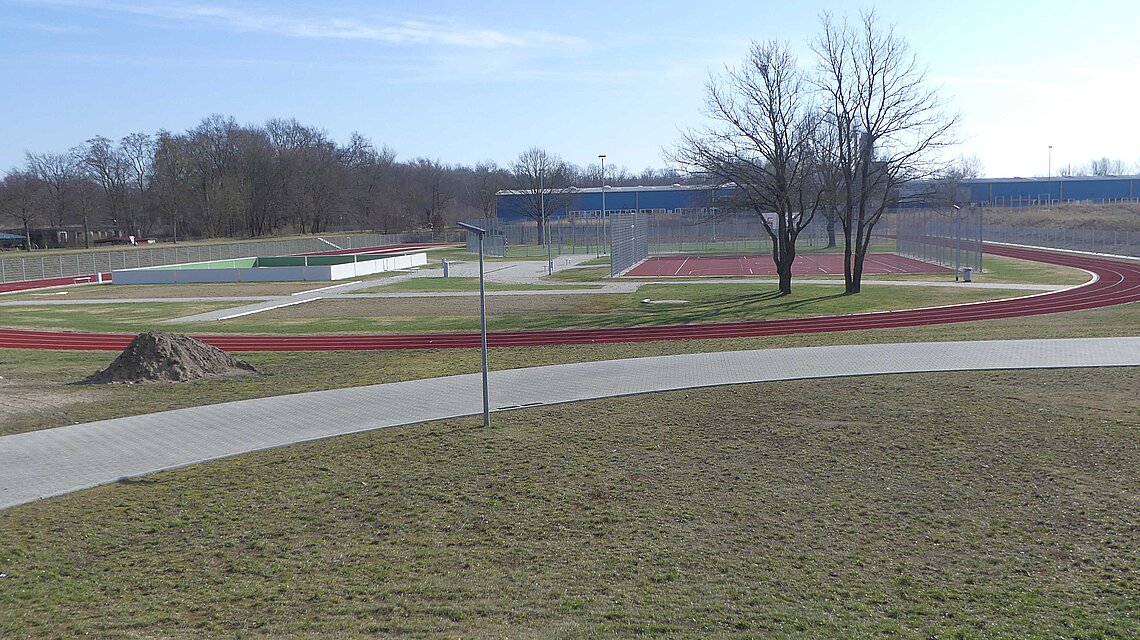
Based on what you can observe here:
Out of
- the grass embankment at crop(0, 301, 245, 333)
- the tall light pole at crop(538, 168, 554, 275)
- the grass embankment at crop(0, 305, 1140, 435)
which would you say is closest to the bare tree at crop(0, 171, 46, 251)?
the tall light pole at crop(538, 168, 554, 275)

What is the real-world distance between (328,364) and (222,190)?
276ft

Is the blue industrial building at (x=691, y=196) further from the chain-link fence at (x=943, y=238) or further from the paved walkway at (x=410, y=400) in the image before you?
the paved walkway at (x=410, y=400)

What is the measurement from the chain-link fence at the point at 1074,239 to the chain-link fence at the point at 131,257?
5974 cm

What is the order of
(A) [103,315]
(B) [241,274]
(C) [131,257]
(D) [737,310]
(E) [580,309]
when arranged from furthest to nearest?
(C) [131,257] < (B) [241,274] < (A) [103,315] < (E) [580,309] < (D) [737,310]

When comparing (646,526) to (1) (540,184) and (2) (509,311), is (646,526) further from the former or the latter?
(1) (540,184)

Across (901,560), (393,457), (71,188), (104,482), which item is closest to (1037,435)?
(901,560)

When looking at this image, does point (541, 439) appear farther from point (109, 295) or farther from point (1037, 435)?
point (109, 295)

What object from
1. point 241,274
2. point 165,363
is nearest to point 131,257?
point 241,274

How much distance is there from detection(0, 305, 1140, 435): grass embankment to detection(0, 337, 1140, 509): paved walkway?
100 centimetres

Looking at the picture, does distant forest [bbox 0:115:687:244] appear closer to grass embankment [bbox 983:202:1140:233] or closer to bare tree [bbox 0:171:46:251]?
bare tree [bbox 0:171:46:251]

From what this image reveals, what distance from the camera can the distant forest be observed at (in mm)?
88500

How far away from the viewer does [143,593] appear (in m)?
7.25

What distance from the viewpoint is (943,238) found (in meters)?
49.2

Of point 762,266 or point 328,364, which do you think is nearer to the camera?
point 328,364
